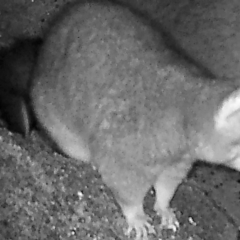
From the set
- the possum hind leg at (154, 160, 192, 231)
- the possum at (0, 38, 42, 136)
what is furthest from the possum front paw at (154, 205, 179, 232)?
the possum at (0, 38, 42, 136)

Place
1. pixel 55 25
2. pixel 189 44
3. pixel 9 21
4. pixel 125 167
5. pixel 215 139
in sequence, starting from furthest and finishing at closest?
pixel 9 21
pixel 189 44
pixel 55 25
pixel 125 167
pixel 215 139

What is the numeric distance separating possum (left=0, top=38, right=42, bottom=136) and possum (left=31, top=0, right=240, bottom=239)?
0.46 feet

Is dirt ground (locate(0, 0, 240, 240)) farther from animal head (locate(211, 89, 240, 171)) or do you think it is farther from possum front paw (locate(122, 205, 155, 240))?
animal head (locate(211, 89, 240, 171))

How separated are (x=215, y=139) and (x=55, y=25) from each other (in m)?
0.55

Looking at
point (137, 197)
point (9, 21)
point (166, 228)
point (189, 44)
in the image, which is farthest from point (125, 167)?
point (9, 21)

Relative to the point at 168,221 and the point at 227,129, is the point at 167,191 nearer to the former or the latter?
the point at 168,221

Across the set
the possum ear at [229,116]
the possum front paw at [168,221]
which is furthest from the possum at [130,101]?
the possum front paw at [168,221]

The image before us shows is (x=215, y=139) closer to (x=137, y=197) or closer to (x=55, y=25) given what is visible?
(x=137, y=197)

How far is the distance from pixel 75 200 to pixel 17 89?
1.20 feet

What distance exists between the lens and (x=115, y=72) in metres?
1.35

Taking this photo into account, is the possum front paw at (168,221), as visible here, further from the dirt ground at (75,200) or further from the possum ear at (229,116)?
the possum ear at (229,116)

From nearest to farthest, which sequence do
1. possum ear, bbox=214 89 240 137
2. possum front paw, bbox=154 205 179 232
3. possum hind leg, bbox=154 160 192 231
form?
possum ear, bbox=214 89 240 137, possum hind leg, bbox=154 160 192 231, possum front paw, bbox=154 205 179 232

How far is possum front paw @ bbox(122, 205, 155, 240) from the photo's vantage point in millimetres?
1562

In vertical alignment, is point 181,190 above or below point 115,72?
below
